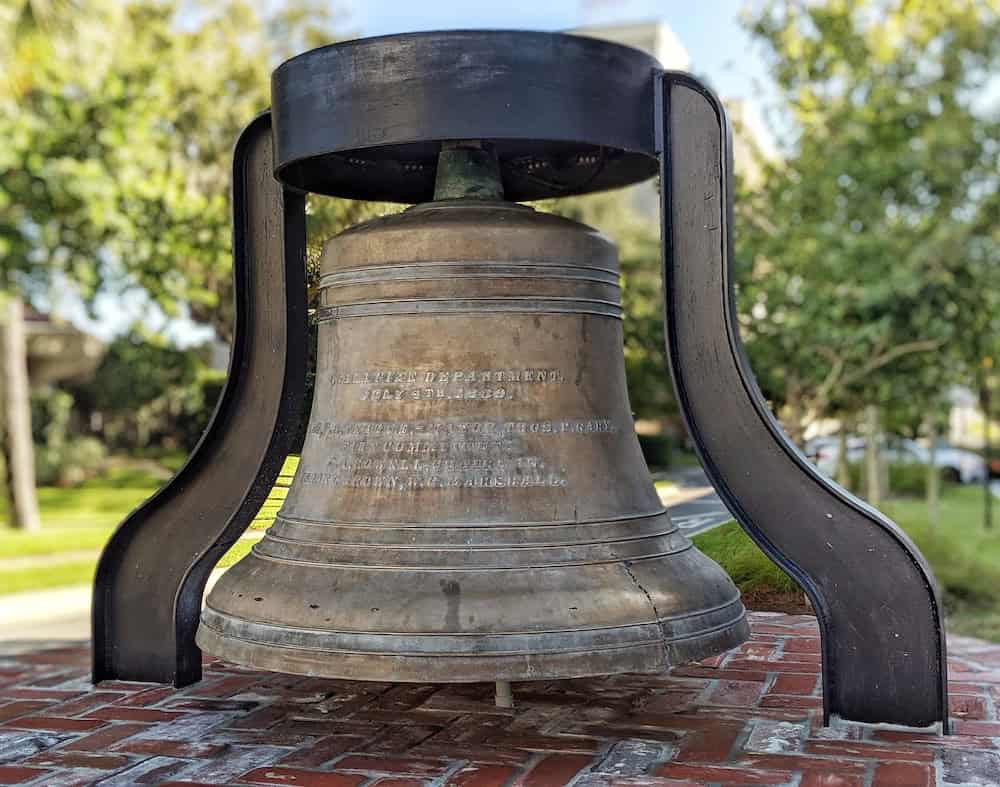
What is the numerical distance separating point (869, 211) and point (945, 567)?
3.35 m

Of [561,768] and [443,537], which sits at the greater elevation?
[443,537]

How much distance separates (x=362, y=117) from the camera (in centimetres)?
353

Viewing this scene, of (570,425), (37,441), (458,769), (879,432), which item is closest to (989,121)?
(879,432)

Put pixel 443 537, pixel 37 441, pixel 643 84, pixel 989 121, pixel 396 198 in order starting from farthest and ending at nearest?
pixel 37 441 < pixel 989 121 < pixel 396 198 < pixel 643 84 < pixel 443 537

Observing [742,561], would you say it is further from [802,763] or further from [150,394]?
[150,394]

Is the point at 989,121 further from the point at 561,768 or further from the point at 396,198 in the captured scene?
the point at 561,768

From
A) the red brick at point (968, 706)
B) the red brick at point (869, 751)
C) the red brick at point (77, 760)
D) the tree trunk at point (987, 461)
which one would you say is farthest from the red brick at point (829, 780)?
the tree trunk at point (987, 461)

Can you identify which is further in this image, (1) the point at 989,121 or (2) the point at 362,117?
(1) the point at 989,121

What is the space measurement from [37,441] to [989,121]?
16.9m

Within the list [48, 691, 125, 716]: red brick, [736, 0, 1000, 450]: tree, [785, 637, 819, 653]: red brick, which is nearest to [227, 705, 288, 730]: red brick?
[48, 691, 125, 716]: red brick

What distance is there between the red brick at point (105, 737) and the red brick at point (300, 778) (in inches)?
24.3

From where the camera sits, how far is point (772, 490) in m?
3.69

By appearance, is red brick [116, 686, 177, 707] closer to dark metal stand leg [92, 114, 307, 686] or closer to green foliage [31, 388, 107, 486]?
dark metal stand leg [92, 114, 307, 686]

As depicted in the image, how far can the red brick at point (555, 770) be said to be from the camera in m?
3.20
